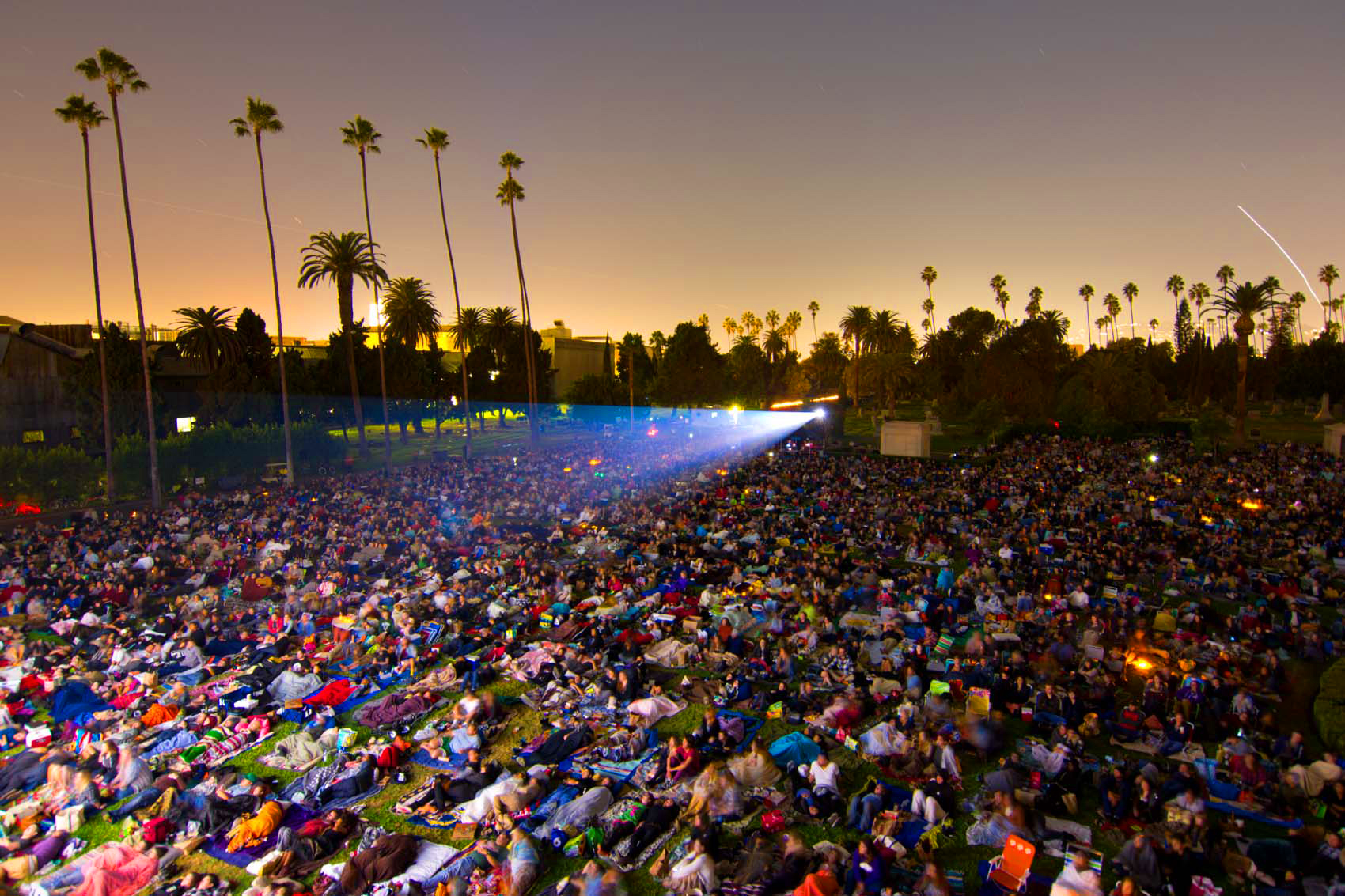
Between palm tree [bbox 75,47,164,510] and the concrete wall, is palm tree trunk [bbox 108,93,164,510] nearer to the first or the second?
palm tree [bbox 75,47,164,510]

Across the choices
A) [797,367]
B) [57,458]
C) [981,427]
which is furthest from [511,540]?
[797,367]

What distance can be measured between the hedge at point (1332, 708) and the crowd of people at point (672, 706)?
13.9 inches

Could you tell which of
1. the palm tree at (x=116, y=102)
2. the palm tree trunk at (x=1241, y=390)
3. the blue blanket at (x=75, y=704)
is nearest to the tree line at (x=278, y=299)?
the palm tree at (x=116, y=102)

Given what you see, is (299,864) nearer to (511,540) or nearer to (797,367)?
(511,540)

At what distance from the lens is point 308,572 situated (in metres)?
17.9

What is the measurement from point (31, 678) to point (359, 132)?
33.9 m

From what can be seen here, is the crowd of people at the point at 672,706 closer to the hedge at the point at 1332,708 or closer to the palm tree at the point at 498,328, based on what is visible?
the hedge at the point at 1332,708

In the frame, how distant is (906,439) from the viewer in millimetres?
42719

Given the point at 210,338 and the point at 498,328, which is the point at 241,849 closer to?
the point at 210,338

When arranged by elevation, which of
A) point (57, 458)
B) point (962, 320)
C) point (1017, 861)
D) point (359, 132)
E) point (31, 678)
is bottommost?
point (1017, 861)

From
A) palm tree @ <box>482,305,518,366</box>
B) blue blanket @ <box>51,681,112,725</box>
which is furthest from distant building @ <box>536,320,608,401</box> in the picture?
blue blanket @ <box>51,681,112,725</box>

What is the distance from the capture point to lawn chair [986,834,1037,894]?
6781mm

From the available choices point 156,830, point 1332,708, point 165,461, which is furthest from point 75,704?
point 165,461

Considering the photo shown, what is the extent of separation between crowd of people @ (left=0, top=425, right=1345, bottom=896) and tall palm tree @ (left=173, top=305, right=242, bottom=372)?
22.3 m
